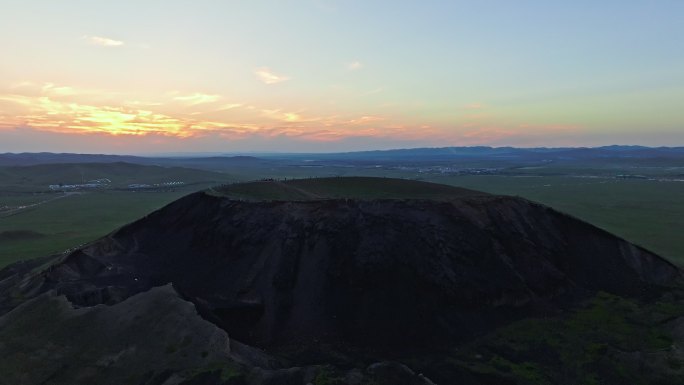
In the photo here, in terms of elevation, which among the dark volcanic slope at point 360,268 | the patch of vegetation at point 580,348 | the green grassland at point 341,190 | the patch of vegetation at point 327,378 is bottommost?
the patch of vegetation at point 580,348

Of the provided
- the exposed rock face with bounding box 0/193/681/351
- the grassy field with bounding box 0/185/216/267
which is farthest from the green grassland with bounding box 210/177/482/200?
the grassy field with bounding box 0/185/216/267

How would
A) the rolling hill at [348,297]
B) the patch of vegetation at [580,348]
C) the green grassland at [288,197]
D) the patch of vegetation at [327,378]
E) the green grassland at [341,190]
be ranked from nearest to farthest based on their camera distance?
1. the patch of vegetation at [327,378]
2. the rolling hill at [348,297]
3. the patch of vegetation at [580,348]
4. the green grassland at [341,190]
5. the green grassland at [288,197]

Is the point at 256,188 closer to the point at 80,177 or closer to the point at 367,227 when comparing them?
the point at 367,227

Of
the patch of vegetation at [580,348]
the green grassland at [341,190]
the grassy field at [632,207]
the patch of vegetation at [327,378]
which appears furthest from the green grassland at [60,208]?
the grassy field at [632,207]

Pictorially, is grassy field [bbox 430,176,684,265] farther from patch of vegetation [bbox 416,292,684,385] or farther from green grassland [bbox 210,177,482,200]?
green grassland [bbox 210,177,482,200]

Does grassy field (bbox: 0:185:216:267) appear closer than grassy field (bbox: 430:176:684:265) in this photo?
Yes

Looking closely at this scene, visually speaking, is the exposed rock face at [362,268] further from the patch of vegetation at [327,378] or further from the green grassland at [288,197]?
the patch of vegetation at [327,378]

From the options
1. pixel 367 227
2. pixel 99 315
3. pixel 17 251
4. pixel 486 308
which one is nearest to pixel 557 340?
pixel 486 308
